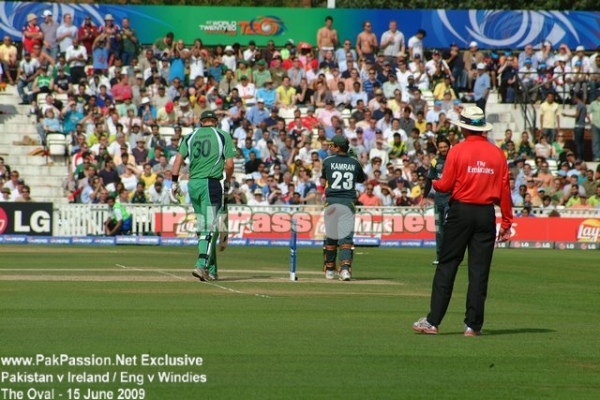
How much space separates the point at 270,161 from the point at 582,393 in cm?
2606

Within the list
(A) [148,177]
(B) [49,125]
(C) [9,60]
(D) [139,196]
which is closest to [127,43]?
(C) [9,60]

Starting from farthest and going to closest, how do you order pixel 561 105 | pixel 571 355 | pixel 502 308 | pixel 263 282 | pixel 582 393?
pixel 561 105 → pixel 263 282 → pixel 502 308 → pixel 571 355 → pixel 582 393

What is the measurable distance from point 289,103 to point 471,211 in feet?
84.4

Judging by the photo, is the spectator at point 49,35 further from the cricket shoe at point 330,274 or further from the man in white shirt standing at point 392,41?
the cricket shoe at point 330,274

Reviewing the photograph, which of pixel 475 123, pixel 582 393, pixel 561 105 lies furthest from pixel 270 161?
pixel 582 393

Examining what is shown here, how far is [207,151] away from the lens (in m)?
17.2

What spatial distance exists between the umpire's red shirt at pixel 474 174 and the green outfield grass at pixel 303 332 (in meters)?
1.35

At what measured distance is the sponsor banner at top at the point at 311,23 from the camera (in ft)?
125

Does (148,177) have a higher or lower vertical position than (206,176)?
lower

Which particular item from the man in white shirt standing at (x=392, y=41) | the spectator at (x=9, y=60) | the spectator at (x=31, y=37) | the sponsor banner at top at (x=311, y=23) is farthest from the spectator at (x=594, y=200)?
the spectator at (x=9, y=60)

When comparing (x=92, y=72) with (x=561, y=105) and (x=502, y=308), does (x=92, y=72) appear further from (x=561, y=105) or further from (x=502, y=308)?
(x=502, y=308)

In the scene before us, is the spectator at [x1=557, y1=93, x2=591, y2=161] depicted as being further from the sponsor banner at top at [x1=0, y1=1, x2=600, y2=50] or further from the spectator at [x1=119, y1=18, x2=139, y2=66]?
the spectator at [x1=119, y1=18, x2=139, y2=66]

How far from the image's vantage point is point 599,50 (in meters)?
39.7

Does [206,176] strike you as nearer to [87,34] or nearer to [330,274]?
[330,274]
